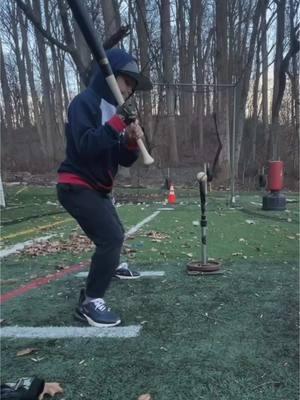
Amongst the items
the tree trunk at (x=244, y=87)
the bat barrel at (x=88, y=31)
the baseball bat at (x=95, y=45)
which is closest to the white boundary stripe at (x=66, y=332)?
the baseball bat at (x=95, y=45)

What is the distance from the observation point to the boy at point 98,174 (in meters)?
2.85

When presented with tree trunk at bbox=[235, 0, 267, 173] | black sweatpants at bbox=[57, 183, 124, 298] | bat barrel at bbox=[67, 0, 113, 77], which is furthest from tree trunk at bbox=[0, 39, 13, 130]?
bat barrel at bbox=[67, 0, 113, 77]

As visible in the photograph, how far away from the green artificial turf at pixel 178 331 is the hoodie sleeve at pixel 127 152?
3.65 feet

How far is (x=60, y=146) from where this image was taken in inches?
1158

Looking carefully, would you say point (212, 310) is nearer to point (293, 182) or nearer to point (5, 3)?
point (293, 182)

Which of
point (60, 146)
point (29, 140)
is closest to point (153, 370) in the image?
point (60, 146)

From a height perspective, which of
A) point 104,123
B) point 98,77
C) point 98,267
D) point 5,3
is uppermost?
point 5,3

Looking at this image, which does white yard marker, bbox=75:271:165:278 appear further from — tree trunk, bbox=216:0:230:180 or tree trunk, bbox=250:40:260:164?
tree trunk, bbox=250:40:260:164

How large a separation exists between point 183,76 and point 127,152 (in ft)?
75.2

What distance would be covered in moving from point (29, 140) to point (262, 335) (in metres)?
30.4

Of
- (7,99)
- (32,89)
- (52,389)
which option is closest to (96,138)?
(52,389)

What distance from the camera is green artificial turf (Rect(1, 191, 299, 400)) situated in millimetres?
2217

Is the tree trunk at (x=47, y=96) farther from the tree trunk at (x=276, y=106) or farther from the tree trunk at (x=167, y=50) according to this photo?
the tree trunk at (x=276, y=106)

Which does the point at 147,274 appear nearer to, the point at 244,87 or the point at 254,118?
the point at 244,87
